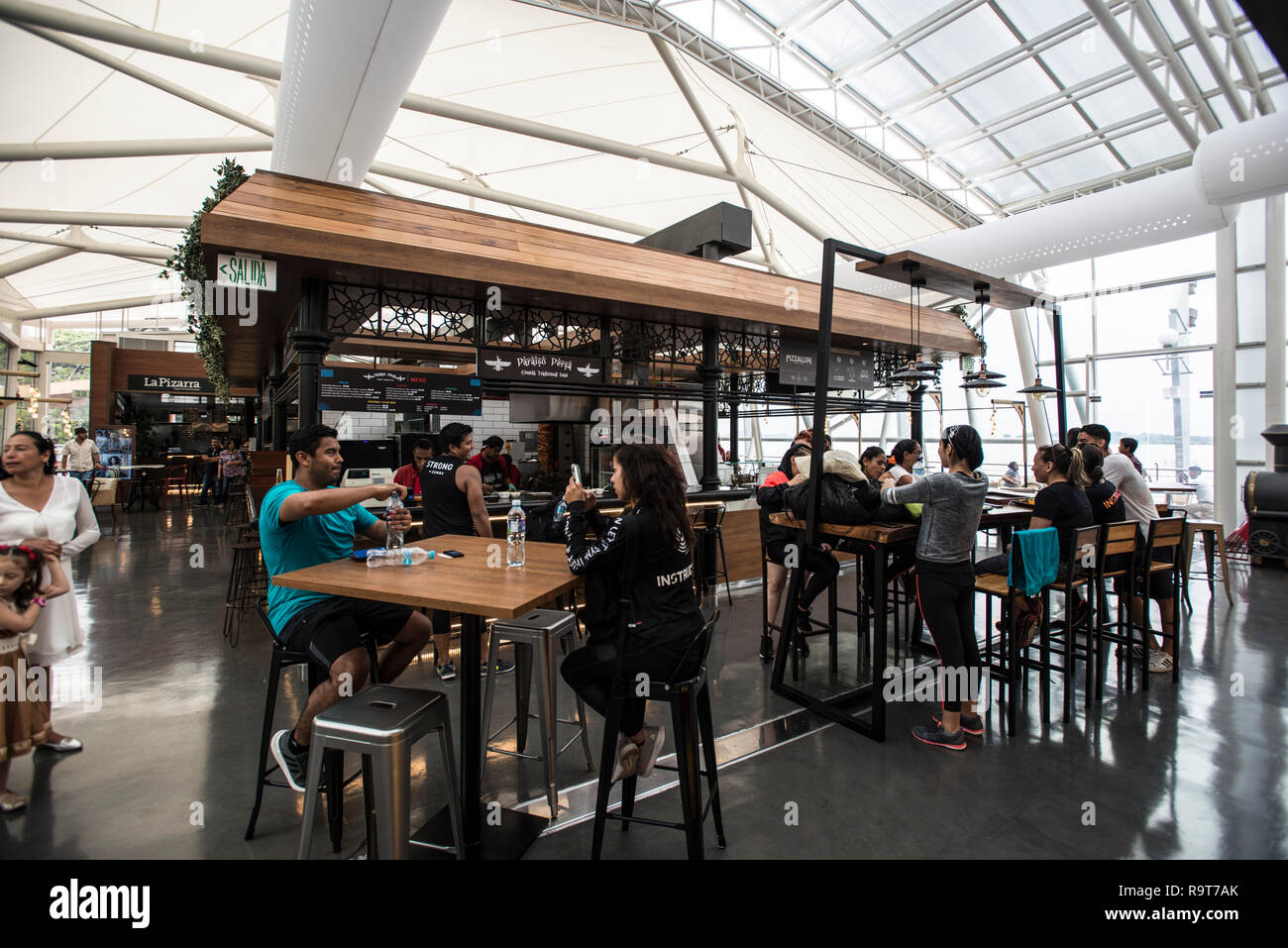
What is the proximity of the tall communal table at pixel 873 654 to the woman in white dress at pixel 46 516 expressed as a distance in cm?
376

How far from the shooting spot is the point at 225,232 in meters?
3.62

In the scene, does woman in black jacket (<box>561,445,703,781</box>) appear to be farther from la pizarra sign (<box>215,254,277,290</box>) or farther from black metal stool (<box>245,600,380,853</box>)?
la pizarra sign (<box>215,254,277,290</box>)

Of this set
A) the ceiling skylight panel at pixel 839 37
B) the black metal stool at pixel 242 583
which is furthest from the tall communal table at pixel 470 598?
the ceiling skylight panel at pixel 839 37

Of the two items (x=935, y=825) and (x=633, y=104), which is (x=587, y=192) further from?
(x=935, y=825)

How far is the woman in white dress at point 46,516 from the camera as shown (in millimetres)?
2793

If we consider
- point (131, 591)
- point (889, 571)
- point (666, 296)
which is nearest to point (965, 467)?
point (889, 571)

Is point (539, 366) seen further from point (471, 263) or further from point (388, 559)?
point (388, 559)

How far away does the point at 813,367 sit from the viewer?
7.32m

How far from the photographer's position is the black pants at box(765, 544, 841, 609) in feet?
12.5

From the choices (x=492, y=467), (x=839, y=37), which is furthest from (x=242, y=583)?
(x=839, y=37)

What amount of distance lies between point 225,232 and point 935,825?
492cm

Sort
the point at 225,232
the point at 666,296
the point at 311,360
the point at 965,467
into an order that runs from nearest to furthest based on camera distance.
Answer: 1. the point at 965,467
2. the point at 225,232
3. the point at 311,360
4. the point at 666,296

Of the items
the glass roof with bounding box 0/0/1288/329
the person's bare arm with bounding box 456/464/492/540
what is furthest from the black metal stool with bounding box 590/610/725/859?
the glass roof with bounding box 0/0/1288/329
